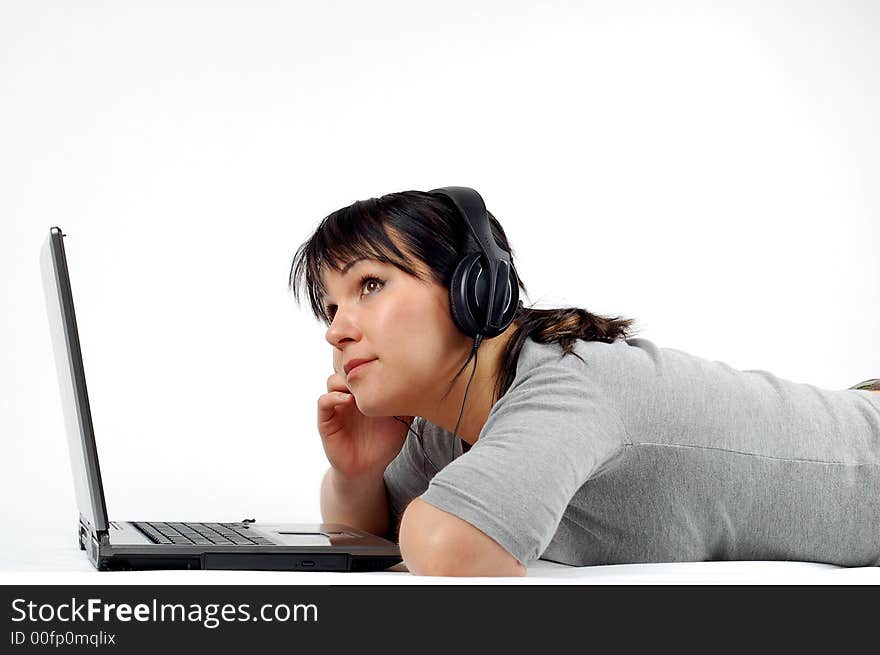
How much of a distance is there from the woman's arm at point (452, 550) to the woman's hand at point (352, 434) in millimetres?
486

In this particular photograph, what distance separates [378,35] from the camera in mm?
2742

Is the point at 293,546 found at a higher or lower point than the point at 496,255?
lower

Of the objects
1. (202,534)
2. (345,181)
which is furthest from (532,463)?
(345,181)

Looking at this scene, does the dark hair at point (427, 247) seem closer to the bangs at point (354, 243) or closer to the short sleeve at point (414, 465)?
the bangs at point (354, 243)

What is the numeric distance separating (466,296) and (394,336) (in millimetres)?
92

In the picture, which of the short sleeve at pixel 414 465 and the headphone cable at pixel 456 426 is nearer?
the headphone cable at pixel 456 426

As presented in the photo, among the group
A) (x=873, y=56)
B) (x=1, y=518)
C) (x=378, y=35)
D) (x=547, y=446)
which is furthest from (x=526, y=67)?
(x=547, y=446)

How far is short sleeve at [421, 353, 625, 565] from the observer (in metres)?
0.85

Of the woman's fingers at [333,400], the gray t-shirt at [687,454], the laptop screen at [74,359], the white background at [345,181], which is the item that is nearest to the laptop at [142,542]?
the laptop screen at [74,359]

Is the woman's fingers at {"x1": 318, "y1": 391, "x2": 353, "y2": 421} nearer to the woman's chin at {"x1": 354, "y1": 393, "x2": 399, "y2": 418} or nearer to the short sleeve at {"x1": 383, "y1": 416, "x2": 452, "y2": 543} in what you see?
the short sleeve at {"x1": 383, "y1": 416, "x2": 452, "y2": 543}

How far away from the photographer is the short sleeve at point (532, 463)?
2.79ft
